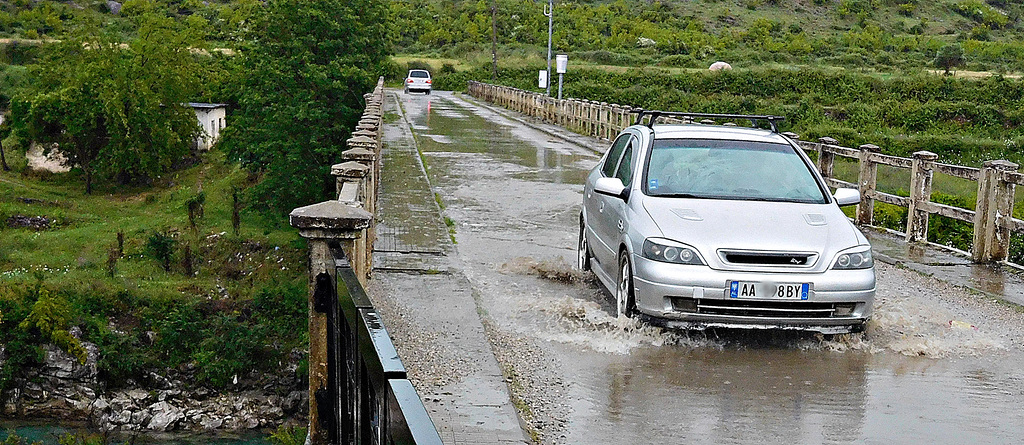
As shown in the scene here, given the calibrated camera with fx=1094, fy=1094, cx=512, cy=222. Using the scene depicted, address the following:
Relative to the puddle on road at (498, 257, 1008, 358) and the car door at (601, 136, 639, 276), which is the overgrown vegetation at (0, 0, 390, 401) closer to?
the car door at (601, 136, 639, 276)

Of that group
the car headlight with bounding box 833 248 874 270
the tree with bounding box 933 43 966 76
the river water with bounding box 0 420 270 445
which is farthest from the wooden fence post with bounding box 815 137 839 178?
the tree with bounding box 933 43 966 76

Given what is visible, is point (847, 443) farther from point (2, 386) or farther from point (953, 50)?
point (953, 50)

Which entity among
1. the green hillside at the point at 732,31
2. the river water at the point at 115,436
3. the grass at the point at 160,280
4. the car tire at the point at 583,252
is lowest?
the river water at the point at 115,436

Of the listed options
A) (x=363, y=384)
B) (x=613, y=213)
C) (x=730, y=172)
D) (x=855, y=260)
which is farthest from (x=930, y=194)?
(x=363, y=384)

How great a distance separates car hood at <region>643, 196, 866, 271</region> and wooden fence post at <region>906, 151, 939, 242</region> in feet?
17.4

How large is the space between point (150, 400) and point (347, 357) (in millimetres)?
30801

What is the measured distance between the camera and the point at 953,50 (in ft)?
307

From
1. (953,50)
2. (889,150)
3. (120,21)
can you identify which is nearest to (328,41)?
(889,150)

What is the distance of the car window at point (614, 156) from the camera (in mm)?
9656

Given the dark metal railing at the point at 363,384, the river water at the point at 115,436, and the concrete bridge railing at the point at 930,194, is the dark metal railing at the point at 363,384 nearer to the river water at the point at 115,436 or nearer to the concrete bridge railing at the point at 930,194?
the concrete bridge railing at the point at 930,194

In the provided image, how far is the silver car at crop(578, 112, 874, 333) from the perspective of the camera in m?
7.39

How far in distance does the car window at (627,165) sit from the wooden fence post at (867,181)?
588 centimetres


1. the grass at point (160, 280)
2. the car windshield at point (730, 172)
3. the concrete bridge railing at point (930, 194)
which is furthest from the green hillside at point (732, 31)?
the car windshield at point (730, 172)

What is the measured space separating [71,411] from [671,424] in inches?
1215
